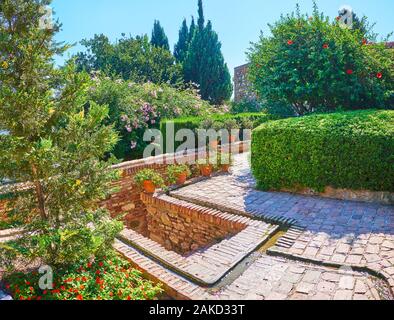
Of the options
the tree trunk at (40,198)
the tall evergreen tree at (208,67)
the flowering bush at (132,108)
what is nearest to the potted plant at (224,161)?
the flowering bush at (132,108)

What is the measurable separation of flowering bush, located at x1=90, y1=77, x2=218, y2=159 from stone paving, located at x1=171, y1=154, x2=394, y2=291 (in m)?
4.05

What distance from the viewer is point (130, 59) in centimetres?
2188

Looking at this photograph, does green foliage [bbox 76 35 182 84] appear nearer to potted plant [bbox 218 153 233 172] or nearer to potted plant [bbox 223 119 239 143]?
potted plant [bbox 223 119 239 143]

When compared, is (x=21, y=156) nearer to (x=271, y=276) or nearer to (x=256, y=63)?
(x=271, y=276)

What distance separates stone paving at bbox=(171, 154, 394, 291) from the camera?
410 centimetres

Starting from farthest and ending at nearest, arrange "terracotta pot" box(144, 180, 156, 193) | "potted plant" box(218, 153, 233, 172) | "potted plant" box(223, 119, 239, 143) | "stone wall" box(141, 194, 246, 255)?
"potted plant" box(223, 119, 239, 143)
"potted plant" box(218, 153, 233, 172)
"terracotta pot" box(144, 180, 156, 193)
"stone wall" box(141, 194, 246, 255)

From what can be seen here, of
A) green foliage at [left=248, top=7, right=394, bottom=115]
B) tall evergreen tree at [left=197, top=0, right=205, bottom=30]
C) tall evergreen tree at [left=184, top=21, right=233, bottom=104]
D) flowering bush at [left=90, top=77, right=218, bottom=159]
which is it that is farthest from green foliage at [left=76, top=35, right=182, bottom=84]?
green foliage at [left=248, top=7, right=394, bottom=115]

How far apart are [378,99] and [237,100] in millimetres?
13998

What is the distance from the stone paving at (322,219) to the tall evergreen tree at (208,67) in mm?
14461

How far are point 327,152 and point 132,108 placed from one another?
7.33 m

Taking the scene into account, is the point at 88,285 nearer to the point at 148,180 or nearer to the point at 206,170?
the point at 148,180
